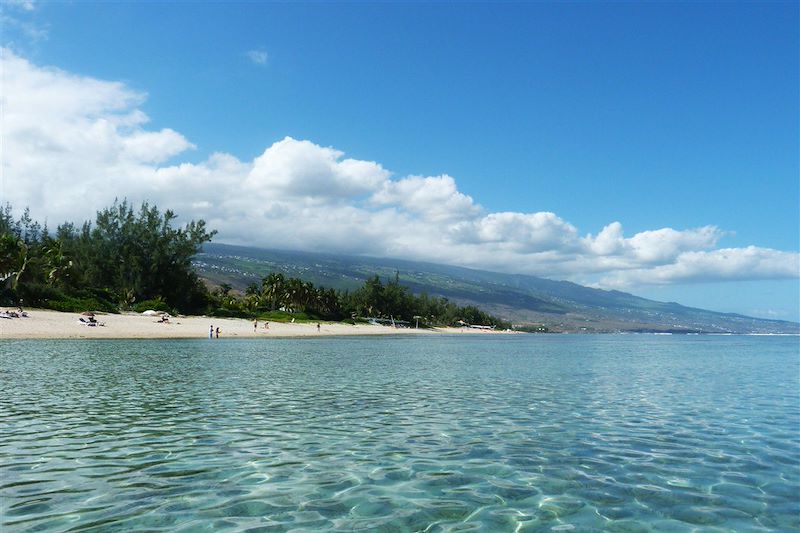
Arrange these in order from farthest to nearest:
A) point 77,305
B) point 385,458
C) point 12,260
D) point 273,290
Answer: point 273,290
point 77,305
point 12,260
point 385,458

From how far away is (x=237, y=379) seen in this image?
1252 inches

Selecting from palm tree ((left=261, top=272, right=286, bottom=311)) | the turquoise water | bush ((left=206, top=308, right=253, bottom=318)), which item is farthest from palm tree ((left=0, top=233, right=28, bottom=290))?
palm tree ((left=261, top=272, right=286, bottom=311))

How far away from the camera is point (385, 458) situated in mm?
14180

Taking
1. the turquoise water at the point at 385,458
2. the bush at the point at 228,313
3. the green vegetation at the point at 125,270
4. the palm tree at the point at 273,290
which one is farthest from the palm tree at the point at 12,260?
the palm tree at the point at 273,290

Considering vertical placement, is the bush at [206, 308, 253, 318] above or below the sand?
above

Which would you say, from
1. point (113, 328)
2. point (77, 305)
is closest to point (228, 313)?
point (77, 305)

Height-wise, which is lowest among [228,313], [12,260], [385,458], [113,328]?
[385,458]

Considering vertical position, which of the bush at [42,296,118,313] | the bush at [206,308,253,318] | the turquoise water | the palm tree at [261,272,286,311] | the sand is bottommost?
the turquoise water

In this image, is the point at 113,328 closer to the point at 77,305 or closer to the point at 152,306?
the point at 77,305

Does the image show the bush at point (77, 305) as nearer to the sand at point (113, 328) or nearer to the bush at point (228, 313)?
the sand at point (113, 328)

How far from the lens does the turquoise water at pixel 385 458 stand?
10.0m

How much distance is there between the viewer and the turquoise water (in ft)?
33.0

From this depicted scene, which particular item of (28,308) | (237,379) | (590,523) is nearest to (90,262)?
(28,308)

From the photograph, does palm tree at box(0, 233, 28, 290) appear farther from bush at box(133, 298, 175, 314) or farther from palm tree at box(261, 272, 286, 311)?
palm tree at box(261, 272, 286, 311)
